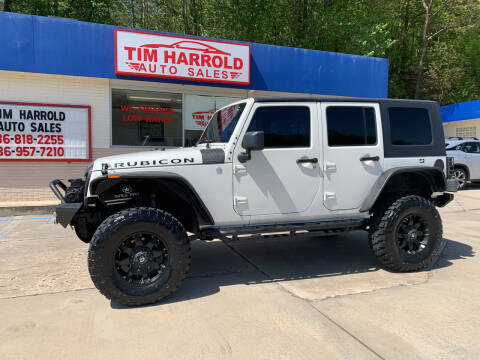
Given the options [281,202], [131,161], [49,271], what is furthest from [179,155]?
[49,271]

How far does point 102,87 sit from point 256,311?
27.1ft

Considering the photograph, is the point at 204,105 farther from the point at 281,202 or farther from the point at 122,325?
the point at 122,325

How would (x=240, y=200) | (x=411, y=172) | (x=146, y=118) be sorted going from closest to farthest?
(x=240, y=200) → (x=411, y=172) → (x=146, y=118)

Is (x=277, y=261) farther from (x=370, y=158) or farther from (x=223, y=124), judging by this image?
(x=223, y=124)

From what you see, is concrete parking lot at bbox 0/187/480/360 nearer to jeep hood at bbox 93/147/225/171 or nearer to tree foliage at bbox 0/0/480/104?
jeep hood at bbox 93/147/225/171

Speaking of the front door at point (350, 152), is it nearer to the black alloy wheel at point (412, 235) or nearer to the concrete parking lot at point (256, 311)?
the black alloy wheel at point (412, 235)

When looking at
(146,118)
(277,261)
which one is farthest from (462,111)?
(277,261)

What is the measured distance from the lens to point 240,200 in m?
3.70

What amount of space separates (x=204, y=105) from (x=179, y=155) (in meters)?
7.59

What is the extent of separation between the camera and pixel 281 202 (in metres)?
3.84

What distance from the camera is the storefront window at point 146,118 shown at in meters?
9.95

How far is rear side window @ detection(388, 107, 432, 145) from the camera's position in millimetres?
4301

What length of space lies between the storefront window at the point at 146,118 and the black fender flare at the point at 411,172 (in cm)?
704

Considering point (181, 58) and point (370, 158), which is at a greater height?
point (181, 58)
